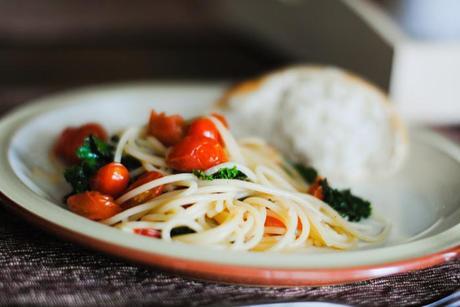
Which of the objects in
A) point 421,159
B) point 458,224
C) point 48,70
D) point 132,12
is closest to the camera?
point 458,224

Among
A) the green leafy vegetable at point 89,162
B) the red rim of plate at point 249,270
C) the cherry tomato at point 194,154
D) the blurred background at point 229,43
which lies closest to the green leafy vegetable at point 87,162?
the green leafy vegetable at point 89,162

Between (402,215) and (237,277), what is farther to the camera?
(402,215)

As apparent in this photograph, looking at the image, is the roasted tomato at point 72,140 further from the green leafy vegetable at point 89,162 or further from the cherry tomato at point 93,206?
the cherry tomato at point 93,206

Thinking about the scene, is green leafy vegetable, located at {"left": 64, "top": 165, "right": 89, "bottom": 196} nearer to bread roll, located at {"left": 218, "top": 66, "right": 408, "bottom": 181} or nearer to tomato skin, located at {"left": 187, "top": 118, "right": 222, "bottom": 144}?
tomato skin, located at {"left": 187, "top": 118, "right": 222, "bottom": 144}

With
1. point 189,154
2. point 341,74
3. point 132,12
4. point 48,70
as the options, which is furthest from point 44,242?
point 132,12

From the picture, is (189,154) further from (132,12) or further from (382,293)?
(132,12)

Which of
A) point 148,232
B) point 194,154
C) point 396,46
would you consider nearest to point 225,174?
point 194,154

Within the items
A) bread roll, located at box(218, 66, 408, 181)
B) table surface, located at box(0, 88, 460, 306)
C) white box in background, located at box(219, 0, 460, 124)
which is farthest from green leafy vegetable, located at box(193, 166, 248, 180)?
white box in background, located at box(219, 0, 460, 124)
